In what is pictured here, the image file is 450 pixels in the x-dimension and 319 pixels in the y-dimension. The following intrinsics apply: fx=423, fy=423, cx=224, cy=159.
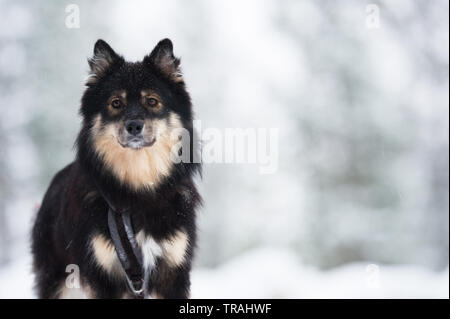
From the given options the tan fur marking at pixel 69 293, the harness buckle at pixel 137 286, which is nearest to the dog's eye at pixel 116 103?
the harness buckle at pixel 137 286

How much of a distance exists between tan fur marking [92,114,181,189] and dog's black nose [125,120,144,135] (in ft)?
0.58

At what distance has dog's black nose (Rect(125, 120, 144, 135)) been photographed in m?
2.86

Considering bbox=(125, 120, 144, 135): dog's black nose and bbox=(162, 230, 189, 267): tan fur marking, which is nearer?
bbox=(125, 120, 144, 135): dog's black nose

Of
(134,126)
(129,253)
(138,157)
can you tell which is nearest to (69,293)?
(129,253)

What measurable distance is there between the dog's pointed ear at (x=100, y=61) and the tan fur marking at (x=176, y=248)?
4.34 ft

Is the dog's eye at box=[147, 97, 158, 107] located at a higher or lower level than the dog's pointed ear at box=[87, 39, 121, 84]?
lower

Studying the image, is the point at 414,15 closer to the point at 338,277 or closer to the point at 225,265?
the point at 338,277

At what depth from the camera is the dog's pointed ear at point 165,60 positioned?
3.16 metres

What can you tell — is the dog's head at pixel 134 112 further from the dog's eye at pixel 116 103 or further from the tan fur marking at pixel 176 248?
the tan fur marking at pixel 176 248

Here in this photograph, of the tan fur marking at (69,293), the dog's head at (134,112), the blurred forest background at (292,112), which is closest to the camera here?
the dog's head at (134,112)

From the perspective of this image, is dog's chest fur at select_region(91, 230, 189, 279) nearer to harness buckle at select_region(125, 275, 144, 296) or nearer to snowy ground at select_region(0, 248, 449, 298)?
harness buckle at select_region(125, 275, 144, 296)

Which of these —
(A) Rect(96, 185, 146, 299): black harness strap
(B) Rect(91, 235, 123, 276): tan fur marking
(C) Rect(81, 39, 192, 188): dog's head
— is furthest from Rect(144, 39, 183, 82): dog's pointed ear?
(B) Rect(91, 235, 123, 276): tan fur marking

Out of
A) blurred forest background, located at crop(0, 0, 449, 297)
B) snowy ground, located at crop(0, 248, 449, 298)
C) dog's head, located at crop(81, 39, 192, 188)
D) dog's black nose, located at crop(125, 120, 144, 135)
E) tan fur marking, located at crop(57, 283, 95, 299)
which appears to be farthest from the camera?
blurred forest background, located at crop(0, 0, 449, 297)

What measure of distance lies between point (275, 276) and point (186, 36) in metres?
4.24
